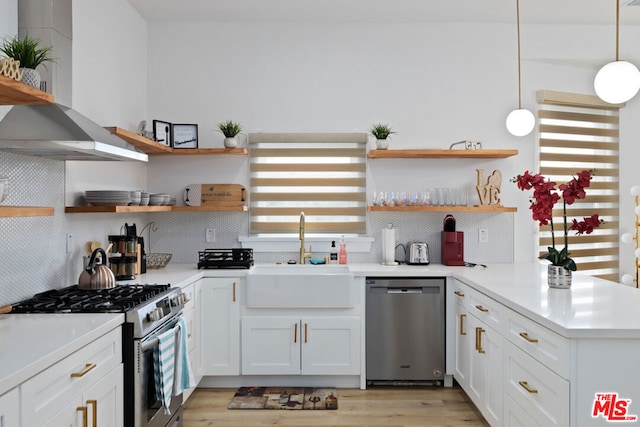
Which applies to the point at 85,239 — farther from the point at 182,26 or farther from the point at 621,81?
the point at 621,81

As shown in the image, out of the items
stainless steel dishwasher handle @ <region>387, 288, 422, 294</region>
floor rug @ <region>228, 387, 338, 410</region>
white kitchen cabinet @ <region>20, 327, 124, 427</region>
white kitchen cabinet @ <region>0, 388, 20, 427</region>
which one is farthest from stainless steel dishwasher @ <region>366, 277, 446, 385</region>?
white kitchen cabinet @ <region>0, 388, 20, 427</region>

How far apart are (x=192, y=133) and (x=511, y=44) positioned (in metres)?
2.81

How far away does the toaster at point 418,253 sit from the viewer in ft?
13.4

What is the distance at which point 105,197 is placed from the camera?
3.09m

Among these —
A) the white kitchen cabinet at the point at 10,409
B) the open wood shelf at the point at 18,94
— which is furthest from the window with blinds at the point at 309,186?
the white kitchen cabinet at the point at 10,409

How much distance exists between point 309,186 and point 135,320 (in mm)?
2309

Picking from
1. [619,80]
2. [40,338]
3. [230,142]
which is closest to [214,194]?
[230,142]

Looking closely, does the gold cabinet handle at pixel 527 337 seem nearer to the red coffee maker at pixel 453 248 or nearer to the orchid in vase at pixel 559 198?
the orchid in vase at pixel 559 198

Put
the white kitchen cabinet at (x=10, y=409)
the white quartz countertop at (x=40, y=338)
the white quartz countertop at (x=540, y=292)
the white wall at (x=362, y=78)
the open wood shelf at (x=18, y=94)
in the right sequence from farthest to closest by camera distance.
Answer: the white wall at (x=362, y=78) < the white quartz countertop at (x=540, y=292) < the open wood shelf at (x=18, y=94) < the white quartz countertop at (x=40, y=338) < the white kitchen cabinet at (x=10, y=409)

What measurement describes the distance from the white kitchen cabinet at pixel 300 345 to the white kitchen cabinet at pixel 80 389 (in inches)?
59.5

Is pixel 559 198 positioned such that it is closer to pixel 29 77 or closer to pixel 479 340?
pixel 479 340

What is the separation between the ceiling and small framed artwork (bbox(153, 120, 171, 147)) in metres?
0.91

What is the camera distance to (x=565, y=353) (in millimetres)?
1915

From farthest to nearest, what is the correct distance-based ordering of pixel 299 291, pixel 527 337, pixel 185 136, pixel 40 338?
pixel 185 136 < pixel 299 291 < pixel 527 337 < pixel 40 338
